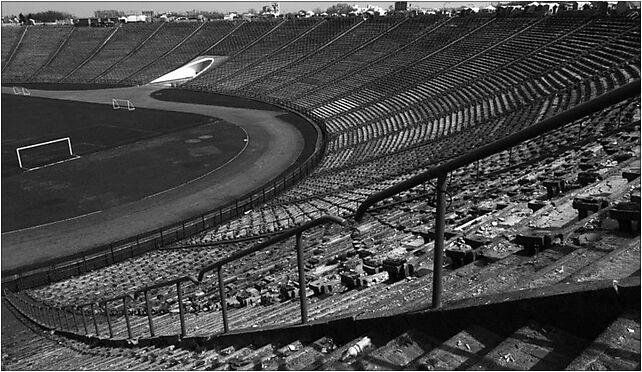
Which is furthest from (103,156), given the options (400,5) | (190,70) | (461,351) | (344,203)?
(400,5)

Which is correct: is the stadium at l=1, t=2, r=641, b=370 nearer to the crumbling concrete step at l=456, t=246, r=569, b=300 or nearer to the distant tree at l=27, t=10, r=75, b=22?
the crumbling concrete step at l=456, t=246, r=569, b=300

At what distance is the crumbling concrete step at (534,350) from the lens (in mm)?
3227

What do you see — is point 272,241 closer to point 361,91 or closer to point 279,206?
point 279,206

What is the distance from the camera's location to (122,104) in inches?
2112

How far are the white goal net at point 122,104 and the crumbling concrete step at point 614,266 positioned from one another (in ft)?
168

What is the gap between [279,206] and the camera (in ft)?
71.4

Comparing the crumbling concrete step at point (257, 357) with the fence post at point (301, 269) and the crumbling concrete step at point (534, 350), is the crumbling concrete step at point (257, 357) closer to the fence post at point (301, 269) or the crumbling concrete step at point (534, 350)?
the fence post at point (301, 269)

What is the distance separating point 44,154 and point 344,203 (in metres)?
26.7

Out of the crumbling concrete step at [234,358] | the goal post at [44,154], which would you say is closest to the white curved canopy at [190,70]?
the goal post at [44,154]

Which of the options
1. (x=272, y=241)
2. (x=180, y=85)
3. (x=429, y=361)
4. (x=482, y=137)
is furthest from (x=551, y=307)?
(x=180, y=85)

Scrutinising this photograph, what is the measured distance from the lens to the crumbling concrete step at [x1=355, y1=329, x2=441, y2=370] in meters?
3.83

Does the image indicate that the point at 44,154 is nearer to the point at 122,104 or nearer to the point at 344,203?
the point at 122,104

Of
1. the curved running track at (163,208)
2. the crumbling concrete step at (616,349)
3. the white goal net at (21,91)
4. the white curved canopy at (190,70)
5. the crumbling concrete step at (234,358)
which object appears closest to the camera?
the crumbling concrete step at (616,349)

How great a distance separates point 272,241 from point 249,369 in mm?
1323
